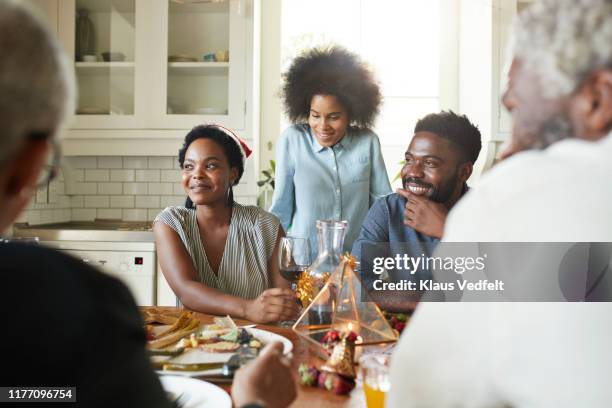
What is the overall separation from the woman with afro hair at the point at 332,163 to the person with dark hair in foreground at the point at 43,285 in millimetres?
1778

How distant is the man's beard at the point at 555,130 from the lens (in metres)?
0.51

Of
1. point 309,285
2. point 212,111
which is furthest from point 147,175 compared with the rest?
point 309,285

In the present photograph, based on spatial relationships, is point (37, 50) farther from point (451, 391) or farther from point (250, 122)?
point (250, 122)

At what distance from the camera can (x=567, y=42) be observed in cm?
49

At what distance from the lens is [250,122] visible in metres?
2.90

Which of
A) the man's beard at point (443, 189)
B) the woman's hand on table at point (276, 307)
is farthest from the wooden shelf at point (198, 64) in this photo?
the woman's hand on table at point (276, 307)

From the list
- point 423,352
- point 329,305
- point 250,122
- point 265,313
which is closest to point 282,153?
point 250,122

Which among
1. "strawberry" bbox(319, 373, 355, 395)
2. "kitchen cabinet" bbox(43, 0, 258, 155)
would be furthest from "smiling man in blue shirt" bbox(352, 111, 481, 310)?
"kitchen cabinet" bbox(43, 0, 258, 155)

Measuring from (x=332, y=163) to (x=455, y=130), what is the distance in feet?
1.85

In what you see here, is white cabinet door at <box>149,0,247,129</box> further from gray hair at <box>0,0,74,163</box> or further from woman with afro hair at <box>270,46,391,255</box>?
gray hair at <box>0,0,74,163</box>

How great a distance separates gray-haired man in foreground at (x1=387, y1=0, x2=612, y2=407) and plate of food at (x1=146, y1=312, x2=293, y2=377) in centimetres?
45

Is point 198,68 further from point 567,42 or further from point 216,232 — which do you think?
point 567,42

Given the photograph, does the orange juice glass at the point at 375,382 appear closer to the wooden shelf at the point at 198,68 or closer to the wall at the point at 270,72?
the wooden shelf at the point at 198,68

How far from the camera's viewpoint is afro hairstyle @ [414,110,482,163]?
187cm
